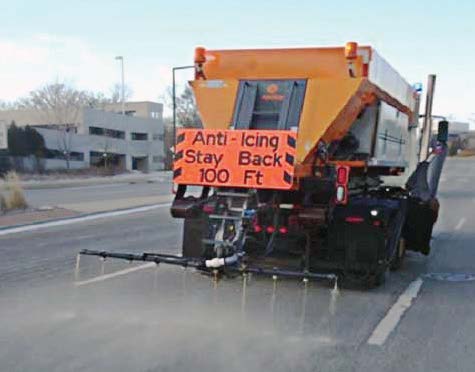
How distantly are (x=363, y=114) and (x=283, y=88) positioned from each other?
1093 mm

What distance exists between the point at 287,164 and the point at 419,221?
3.57 meters

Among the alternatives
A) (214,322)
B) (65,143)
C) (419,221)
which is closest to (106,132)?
(65,143)

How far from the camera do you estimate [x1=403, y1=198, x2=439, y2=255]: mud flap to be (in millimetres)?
9203

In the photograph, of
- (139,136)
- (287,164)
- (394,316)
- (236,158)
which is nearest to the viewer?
(394,316)

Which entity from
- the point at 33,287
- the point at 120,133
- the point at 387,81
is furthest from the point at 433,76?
the point at 120,133

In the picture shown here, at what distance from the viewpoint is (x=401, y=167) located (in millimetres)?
9859

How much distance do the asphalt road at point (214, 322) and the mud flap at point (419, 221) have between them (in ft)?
1.50

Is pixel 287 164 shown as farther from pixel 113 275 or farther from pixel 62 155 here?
pixel 62 155

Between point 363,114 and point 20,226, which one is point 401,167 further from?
point 20,226

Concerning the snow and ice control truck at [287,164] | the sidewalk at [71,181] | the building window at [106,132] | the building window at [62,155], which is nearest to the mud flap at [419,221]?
the snow and ice control truck at [287,164]

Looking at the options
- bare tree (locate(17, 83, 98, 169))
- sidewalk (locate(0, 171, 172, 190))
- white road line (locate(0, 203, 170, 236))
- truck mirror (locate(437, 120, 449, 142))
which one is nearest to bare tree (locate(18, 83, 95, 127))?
bare tree (locate(17, 83, 98, 169))

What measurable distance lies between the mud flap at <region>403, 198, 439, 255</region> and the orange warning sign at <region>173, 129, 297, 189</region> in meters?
3.38

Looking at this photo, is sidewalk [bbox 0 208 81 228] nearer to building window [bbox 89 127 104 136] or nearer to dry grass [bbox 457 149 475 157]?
building window [bbox 89 127 104 136]

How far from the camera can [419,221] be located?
924 cm
